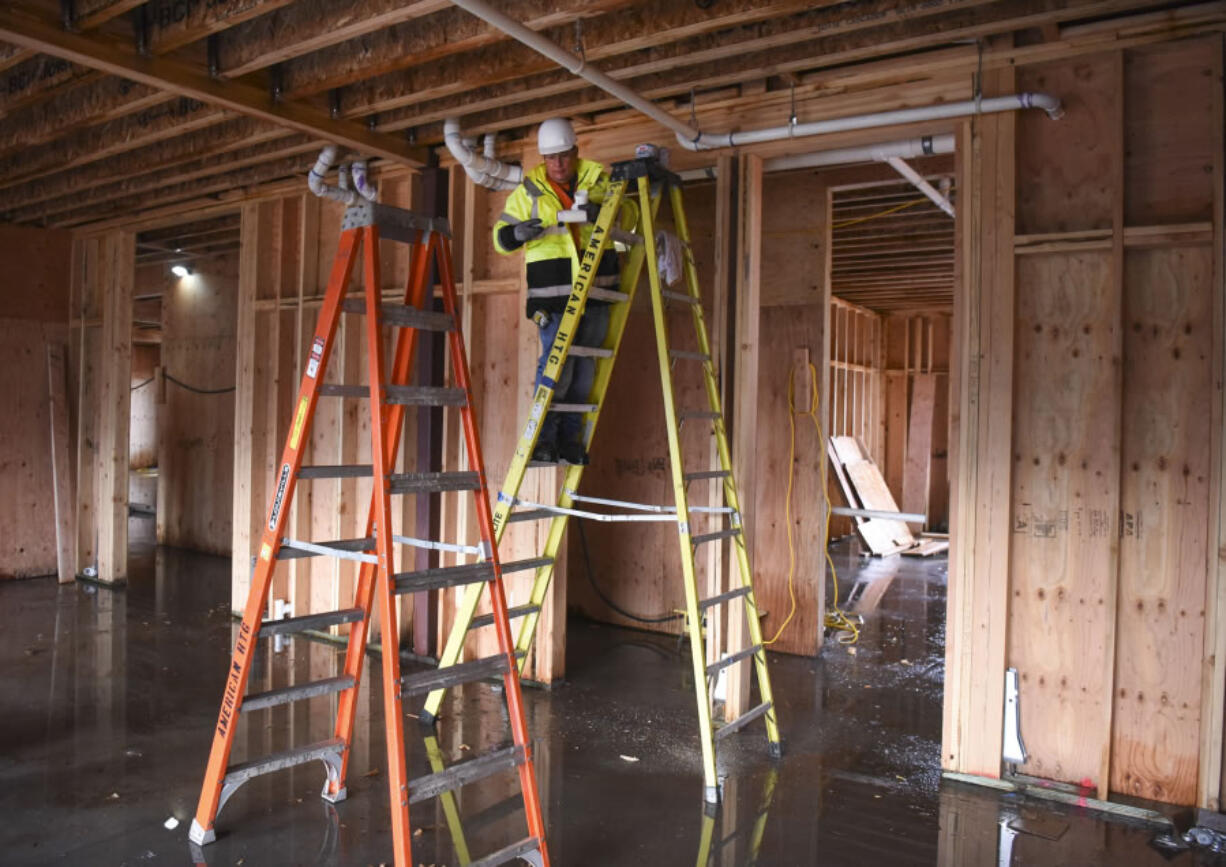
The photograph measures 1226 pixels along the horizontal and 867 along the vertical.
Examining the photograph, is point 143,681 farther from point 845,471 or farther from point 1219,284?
point 845,471

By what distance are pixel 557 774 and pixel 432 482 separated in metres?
1.57

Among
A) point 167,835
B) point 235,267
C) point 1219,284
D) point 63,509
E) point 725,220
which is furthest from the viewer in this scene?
point 235,267

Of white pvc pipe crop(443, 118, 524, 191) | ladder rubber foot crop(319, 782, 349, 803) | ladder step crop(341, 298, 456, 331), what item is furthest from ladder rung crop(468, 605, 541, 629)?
white pvc pipe crop(443, 118, 524, 191)

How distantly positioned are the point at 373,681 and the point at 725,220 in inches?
125

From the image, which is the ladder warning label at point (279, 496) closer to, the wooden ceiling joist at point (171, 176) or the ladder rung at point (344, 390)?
the ladder rung at point (344, 390)

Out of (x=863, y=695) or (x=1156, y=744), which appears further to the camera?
(x=863, y=695)

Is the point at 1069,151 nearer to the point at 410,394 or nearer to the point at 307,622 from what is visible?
the point at 410,394

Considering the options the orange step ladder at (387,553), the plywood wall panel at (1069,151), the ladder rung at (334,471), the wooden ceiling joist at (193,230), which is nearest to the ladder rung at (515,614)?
the orange step ladder at (387,553)

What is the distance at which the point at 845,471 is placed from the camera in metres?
10.6

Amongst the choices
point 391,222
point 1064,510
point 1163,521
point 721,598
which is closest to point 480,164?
point 391,222

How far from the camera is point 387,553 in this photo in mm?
2635

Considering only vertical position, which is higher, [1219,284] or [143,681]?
[1219,284]

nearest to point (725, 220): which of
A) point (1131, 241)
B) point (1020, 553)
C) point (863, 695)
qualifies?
point (1131, 241)

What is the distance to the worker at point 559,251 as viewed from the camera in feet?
12.4
